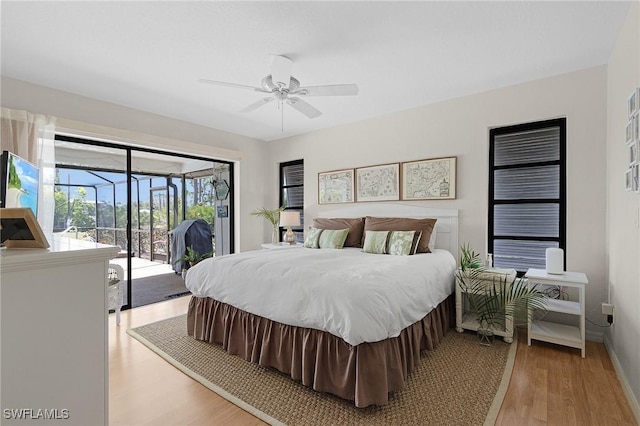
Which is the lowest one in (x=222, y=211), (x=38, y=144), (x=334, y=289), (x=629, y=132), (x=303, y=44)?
(x=334, y=289)

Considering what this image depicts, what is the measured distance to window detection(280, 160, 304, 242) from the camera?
5066 mm

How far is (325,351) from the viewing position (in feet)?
6.12

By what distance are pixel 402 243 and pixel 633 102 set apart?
190cm

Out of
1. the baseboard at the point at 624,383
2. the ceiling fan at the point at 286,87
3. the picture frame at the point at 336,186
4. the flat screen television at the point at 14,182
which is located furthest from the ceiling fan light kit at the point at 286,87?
the baseboard at the point at 624,383

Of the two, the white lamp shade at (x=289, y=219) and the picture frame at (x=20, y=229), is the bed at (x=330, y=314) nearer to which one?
the picture frame at (x=20, y=229)

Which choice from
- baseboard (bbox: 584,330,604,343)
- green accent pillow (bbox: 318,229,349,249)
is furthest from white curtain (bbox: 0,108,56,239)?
baseboard (bbox: 584,330,604,343)

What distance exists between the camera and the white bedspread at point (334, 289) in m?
1.73

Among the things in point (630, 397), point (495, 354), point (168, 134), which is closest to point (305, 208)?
point (168, 134)

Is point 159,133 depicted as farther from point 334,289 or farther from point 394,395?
point 394,395

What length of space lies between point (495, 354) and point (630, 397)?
0.76 meters

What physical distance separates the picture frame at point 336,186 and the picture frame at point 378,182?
0.13 metres

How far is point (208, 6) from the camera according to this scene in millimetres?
1926

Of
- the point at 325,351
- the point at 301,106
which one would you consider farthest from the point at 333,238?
the point at 325,351

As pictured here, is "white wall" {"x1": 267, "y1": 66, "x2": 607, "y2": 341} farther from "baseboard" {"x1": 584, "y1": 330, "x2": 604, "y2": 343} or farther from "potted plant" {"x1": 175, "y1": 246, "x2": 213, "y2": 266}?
"potted plant" {"x1": 175, "y1": 246, "x2": 213, "y2": 266}
